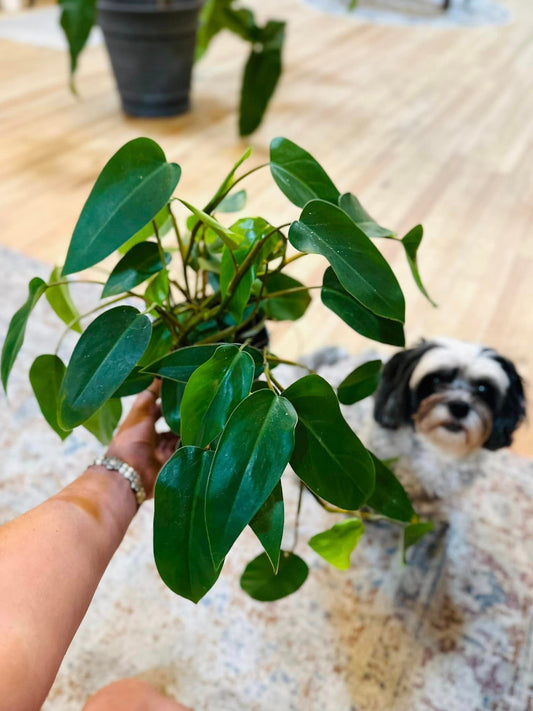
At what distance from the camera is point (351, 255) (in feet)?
1.94

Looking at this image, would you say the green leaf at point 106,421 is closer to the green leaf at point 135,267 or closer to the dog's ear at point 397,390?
the green leaf at point 135,267

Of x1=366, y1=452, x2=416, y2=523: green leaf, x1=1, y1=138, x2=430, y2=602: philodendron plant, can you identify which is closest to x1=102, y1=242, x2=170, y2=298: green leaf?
x1=1, y1=138, x2=430, y2=602: philodendron plant

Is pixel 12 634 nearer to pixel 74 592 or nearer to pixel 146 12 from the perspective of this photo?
pixel 74 592

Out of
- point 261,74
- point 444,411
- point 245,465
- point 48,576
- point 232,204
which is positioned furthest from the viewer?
point 261,74

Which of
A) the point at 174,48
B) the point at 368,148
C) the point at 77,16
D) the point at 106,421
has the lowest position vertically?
the point at 368,148

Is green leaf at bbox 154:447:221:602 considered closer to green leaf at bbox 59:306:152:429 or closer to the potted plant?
green leaf at bbox 59:306:152:429

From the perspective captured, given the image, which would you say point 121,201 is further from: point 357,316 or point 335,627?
point 335,627

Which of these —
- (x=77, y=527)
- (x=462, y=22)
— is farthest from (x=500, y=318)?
(x=462, y=22)

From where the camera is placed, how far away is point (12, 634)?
58 cm

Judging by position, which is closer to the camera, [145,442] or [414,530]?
[414,530]

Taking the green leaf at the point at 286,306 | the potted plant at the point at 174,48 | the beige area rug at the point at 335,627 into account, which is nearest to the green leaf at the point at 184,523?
the green leaf at the point at 286,306

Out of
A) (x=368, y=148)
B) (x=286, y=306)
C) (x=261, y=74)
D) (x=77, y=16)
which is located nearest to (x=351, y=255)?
(x=286, y=306)

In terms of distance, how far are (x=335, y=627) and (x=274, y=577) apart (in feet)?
1.30

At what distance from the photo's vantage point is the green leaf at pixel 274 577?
0.73m
